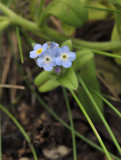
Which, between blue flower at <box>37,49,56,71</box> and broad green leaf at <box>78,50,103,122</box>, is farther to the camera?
broad green leaf at <box>78,50,103,122</box>

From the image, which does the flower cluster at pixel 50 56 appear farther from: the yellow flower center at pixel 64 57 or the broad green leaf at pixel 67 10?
the broad green leaf at pixel 67 10

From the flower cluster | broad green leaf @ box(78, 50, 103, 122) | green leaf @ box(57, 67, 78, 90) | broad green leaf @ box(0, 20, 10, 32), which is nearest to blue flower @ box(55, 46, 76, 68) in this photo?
the flower cluster

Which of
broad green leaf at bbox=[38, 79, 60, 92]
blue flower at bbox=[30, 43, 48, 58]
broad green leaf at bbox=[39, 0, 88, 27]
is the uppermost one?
broad green leaf at bbox=[39, 0, 88, 27]

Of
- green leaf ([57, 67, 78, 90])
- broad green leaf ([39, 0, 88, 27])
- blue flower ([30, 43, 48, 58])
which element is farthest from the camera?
broad green leaf ([39, 0, 88, 27])

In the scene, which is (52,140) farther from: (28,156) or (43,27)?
(43,27)

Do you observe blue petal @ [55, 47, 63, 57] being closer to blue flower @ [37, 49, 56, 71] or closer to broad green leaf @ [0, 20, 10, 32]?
blue flower @ [37, 49, 56, 71]
